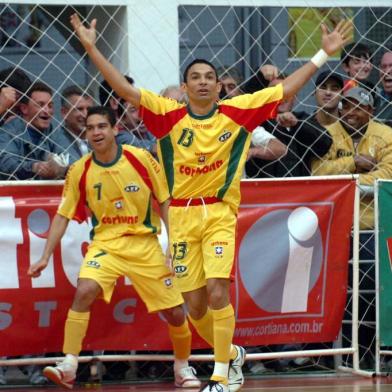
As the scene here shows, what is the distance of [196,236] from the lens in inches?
333

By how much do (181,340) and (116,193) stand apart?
1156mm

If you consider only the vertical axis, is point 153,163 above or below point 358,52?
below

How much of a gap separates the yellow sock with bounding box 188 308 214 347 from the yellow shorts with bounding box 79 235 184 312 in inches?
13.5

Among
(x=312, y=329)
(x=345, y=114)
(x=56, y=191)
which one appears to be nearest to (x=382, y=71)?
(x=345, y=114)

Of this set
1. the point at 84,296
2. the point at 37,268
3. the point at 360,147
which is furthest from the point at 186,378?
the point at 360,147

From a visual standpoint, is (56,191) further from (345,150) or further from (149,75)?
(345,150)

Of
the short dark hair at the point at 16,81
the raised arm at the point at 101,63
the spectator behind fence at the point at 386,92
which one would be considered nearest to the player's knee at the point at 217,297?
the raised arm at the point at 101,63

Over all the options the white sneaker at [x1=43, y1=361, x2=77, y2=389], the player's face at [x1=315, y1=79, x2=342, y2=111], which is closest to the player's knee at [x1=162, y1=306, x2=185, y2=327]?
the white sneaker at [x1=43, y1=361, x2=77, y2=389]

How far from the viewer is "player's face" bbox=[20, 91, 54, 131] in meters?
9.54

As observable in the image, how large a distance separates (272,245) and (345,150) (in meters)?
1.06

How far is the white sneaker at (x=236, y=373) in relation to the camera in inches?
339

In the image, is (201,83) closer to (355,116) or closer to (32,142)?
(32,142)

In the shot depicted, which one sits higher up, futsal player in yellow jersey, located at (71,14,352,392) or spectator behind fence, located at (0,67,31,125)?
spectator behind fence, located at (0,67,31,125)

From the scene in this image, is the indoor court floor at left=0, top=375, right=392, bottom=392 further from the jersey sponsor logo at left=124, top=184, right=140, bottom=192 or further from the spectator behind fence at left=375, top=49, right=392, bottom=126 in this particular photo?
the spectator behind fence at left=375, top=49, right=392, bottom=126
